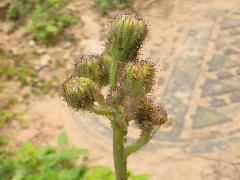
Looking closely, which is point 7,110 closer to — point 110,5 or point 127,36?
point 110,5

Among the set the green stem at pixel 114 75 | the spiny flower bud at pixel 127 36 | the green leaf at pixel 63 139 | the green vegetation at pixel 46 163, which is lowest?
the green stem at pixel 114 75

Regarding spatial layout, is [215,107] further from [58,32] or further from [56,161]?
[58,32]

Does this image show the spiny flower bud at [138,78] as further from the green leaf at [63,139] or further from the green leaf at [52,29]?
the green leaf at [52,29]

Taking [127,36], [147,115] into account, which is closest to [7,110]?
[147,115]

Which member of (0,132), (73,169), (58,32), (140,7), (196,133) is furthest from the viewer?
(140,7)

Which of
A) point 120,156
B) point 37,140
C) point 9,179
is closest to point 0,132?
point 37,140

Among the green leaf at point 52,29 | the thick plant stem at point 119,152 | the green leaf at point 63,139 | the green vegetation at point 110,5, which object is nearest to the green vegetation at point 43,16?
the green leaf at point 52,29

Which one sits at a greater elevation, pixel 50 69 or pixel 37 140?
pixel 50 69
